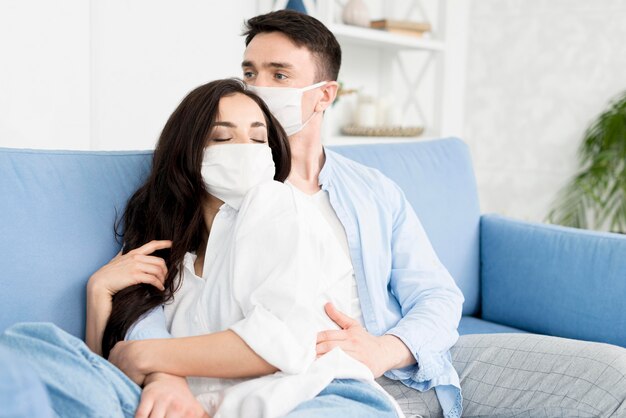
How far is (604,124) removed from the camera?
10.9 ft

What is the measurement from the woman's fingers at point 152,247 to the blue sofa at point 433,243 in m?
0.10

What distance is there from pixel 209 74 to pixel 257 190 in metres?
1.39

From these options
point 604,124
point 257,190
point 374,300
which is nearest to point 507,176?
point 604,124

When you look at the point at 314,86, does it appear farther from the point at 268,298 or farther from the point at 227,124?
the point at 268,298

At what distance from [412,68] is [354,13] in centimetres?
Result: 74

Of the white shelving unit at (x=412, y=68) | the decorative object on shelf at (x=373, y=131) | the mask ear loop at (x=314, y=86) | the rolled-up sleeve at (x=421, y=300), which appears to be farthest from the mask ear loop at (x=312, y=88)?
the decorative object on shelf at (x=373, y=131)

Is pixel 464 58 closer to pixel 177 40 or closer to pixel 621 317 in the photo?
pixel 177 40

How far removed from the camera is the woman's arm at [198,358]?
46.8 inches

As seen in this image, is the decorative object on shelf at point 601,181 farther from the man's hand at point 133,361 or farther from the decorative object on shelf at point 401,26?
the man's hand at point 133,361

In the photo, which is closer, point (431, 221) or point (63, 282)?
point (63, 282)

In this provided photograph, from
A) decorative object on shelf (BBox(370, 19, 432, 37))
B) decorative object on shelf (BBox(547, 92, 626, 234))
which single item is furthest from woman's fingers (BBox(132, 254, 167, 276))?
decorative object on shelf (BBox(547, 92, 626, 234))

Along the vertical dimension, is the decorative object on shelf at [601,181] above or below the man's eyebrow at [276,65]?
below

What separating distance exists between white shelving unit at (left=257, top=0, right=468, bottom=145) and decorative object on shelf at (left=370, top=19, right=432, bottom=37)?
0.12 ft

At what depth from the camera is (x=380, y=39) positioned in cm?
308
